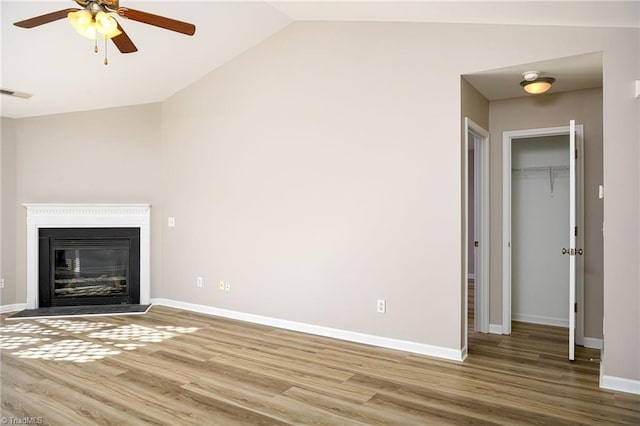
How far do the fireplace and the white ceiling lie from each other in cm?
163

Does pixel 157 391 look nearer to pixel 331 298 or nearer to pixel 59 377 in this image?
pixel 59 377

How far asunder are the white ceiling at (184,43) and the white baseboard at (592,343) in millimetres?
2352

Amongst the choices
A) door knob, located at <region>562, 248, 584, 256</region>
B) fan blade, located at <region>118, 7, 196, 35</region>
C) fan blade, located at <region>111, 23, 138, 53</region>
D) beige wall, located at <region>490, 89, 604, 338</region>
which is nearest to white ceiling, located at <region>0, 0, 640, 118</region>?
beige wall, located at <region>490, 89, 604, 338</region>

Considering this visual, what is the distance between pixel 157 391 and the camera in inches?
115

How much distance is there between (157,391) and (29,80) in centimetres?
343

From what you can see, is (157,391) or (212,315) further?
(212,315)

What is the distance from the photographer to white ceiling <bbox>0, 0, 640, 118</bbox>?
3.10m

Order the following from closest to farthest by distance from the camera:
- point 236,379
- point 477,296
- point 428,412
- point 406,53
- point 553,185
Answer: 1. point 428,412
2. point 236,379
3. point 406,53
4. point 477,296
5. point 553,185

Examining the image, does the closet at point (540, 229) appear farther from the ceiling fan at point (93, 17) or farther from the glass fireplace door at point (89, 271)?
the glass fireplace door at point (89, 271)

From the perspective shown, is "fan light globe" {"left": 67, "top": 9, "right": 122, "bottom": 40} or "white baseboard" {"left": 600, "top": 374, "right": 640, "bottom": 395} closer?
"fan light globe" {"left": 67, "top": 9, "right": 122, "bottom": 40}

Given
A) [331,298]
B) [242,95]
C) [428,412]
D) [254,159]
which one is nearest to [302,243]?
[331,298]

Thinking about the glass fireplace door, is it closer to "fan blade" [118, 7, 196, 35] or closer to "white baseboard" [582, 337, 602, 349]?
"fan blade" [118, 7, 196, 35]

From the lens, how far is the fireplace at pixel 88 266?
538 centimetres

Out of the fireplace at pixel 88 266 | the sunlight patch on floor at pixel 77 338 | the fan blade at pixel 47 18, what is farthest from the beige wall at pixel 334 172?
the fan blade at pixel 47 18
